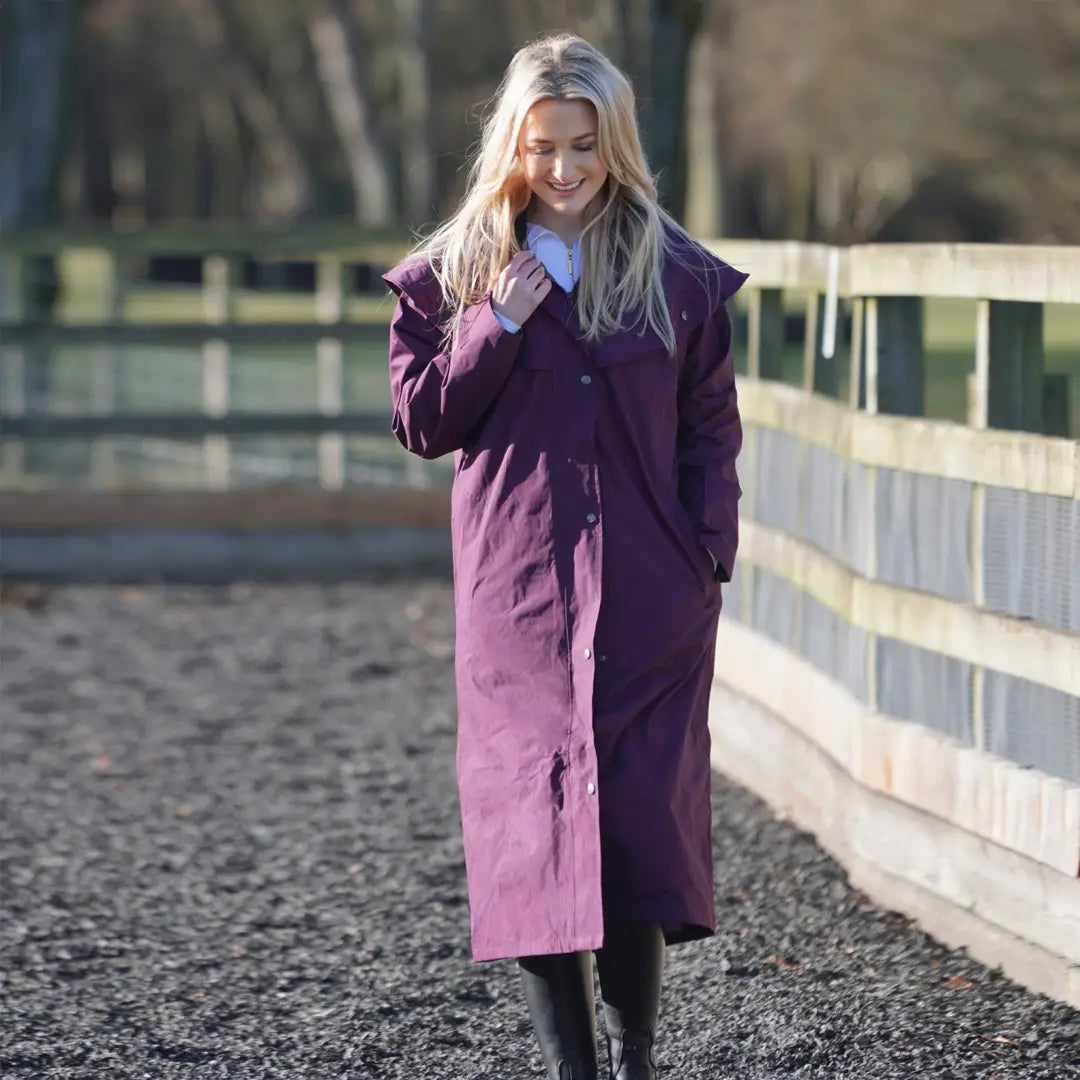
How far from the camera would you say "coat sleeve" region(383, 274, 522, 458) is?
373 centimetres

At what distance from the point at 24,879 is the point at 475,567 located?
2588mm

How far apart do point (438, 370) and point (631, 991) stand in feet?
3.66

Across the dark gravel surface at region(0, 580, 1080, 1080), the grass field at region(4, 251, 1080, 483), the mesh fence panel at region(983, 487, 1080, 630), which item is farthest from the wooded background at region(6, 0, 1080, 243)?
the dark gravel surface at region(0, 580, 1080, 1080)

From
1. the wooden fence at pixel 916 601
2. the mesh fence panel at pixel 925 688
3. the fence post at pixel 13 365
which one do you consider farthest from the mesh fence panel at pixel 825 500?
the fence post at pixel 13 365

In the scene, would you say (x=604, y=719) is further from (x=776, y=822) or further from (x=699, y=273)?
(x=776, y=822)

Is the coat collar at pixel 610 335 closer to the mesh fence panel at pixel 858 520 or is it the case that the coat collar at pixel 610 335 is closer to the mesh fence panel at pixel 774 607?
the mesh fence panel at pixel 858 520

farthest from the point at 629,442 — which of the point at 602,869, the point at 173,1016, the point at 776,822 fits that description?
the point at 776,822

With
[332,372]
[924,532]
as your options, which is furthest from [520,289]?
[332,372]

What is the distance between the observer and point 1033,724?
15.8ft

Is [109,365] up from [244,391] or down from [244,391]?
up

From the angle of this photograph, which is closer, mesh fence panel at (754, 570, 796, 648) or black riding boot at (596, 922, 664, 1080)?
black riding boot at (596, 922, 664, 1080)

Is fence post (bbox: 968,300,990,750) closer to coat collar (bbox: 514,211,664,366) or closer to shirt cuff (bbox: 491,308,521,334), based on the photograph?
coat collar (bbox: 514,211,664,366)

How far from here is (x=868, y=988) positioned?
15.7 ft

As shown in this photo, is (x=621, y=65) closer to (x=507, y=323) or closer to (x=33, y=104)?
(x=33, y=104)
